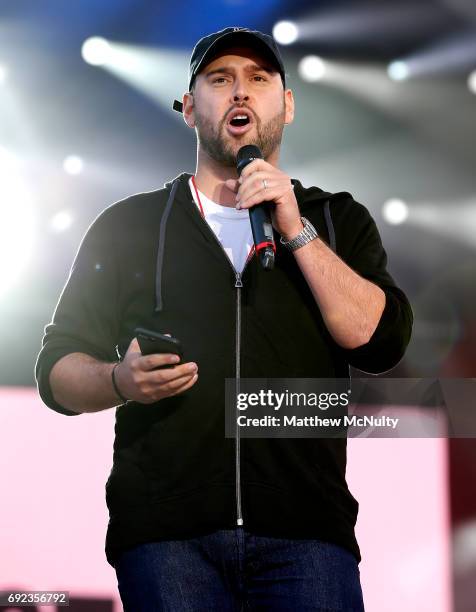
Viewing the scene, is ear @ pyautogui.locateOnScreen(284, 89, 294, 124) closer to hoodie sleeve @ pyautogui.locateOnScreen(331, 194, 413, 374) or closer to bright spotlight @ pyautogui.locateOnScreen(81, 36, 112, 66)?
hoodie sleeve @ pyautogui.locateOnScreen(331, 194, 413, 374)

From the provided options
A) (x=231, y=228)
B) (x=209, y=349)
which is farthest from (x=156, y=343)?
(x=231, y=228)

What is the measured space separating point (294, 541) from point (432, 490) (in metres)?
1.83

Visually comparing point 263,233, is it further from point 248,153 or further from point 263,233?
point 248,153

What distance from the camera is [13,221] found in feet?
11.9

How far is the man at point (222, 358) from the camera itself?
1.48 metres

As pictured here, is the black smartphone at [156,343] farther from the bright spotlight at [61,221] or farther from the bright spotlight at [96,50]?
the bright spotlight at [96,50]

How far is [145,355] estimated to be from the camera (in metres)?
1.36

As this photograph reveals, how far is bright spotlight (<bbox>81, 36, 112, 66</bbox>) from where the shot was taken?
381 centimetres

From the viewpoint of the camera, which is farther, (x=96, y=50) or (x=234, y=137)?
(x=96, y=50)

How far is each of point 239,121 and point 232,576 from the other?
0.97 m

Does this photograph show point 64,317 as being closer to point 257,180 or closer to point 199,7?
point 257,180

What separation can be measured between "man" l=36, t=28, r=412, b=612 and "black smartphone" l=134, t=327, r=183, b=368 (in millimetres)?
20

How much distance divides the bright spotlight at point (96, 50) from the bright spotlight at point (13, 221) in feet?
1.96

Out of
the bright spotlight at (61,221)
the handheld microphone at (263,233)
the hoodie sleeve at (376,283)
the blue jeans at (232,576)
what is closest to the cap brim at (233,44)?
the hoodie sleeve at (376,283)
